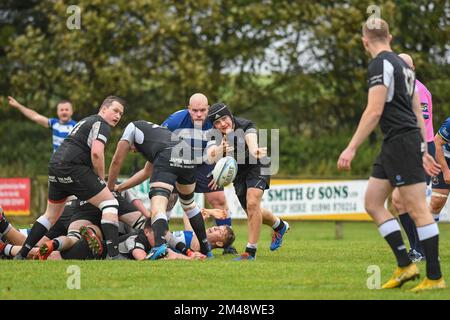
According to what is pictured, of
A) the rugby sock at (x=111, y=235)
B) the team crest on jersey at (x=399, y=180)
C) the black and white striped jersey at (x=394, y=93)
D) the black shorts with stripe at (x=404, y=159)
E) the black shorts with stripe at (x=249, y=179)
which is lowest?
the rugby sock at (x=111, y=235)

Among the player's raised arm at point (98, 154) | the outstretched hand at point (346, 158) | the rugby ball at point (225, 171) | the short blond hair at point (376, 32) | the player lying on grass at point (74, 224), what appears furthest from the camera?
the player lying on grass at point (74, 224)

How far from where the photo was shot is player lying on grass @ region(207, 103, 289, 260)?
1204 cm

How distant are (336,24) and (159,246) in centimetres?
1841

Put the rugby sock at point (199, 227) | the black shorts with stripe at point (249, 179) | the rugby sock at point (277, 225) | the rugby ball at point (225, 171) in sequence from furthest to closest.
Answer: the rugby sock at point (277, 225) → the rugby sock at point (199, 227) → the black shorts with stripe at point (249, 179) → the rugby ball at point (225, 171)

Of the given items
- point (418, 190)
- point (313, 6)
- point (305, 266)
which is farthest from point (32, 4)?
point (418, 190)

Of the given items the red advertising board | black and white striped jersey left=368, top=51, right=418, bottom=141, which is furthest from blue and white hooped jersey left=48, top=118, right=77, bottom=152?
black and white striped jersey left=368, top=51, right=418, bottom=141

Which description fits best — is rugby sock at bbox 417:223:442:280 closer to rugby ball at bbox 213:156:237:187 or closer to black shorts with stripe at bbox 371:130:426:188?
black shorts with stripe at bbox 371:130:426:188

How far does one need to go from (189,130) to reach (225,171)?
1.43 meters

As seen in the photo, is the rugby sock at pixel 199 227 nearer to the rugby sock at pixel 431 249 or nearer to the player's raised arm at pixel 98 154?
the player's raised arm at pixel 98 154

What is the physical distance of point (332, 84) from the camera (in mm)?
30703

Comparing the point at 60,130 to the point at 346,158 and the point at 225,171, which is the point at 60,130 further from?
the point at 346,158

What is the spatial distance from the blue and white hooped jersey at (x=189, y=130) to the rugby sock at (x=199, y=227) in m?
0.82

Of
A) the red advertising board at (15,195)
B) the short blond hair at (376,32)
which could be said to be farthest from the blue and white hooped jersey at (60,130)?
the short blond hair at (376,32)

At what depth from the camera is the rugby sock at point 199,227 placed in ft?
41.1
